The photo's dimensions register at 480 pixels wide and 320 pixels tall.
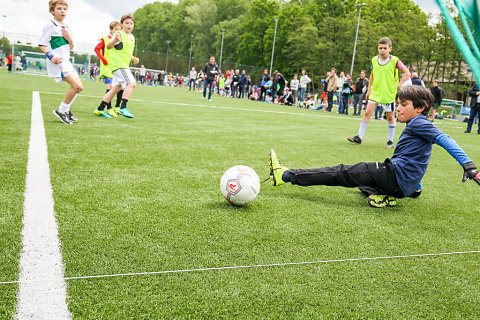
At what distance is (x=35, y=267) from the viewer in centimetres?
207

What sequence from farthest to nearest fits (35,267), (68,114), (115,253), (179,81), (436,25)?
(179,81) → (436,25) → (68,114) → (115,253) → (35,267)

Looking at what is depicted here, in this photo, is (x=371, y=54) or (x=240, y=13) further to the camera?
(x=240, y=13)

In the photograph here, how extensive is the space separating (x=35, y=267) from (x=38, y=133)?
4324 millimetres

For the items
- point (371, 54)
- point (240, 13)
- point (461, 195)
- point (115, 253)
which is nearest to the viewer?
point (115, 253)

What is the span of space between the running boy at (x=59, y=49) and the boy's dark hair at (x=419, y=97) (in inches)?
216

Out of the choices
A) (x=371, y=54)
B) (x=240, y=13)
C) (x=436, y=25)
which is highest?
(x=240, y=13)

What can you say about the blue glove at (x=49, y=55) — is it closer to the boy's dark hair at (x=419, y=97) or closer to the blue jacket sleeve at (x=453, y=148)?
the boy's dark hair at (x=419, y=97)

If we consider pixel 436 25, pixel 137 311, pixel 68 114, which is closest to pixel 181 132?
pixel 68 114

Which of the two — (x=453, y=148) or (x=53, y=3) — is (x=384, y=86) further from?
(x=53, y=3)

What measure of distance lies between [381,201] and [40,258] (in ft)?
9.65

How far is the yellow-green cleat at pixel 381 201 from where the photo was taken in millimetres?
3769

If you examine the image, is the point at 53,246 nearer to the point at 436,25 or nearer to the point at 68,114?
the point at 68,114

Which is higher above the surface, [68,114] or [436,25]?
[436,25]

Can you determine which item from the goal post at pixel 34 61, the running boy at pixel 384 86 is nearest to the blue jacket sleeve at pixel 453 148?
the running boy at pixel 384 86
